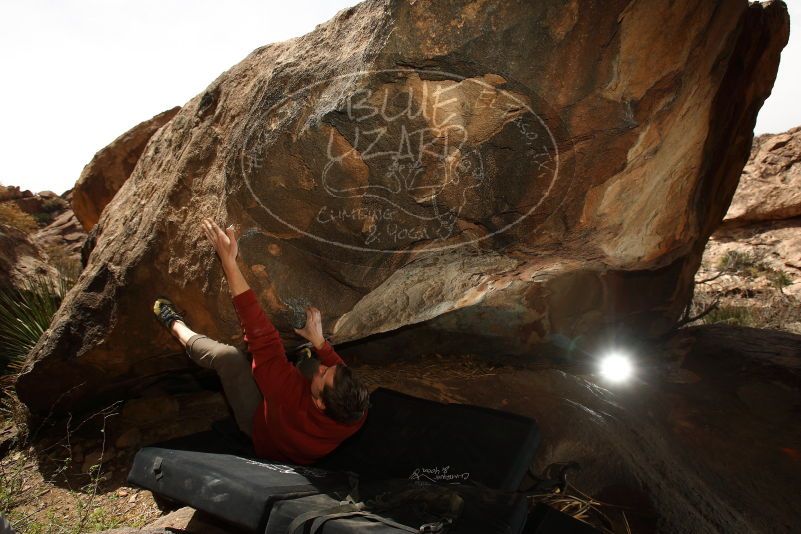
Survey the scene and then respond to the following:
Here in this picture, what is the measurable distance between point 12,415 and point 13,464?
0.51m

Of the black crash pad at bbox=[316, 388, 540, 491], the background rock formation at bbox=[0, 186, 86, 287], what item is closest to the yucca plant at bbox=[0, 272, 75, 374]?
the background rock formation at bbox=[0, 186, 86, 287]

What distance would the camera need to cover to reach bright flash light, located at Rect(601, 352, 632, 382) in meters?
3.80

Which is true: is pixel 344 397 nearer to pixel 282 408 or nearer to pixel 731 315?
pixel 282 408

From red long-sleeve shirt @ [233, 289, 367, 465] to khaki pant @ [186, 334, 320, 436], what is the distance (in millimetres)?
218

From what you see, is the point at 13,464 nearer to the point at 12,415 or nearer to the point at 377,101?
the point at 12,415

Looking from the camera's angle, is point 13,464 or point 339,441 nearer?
point 339,441

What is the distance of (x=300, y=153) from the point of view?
2.33 meters

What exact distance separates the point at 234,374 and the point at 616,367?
3077mm

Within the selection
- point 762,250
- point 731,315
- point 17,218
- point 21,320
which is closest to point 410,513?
point 21,320

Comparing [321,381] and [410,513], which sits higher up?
[321,381]

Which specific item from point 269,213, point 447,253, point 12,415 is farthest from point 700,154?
point 12,415

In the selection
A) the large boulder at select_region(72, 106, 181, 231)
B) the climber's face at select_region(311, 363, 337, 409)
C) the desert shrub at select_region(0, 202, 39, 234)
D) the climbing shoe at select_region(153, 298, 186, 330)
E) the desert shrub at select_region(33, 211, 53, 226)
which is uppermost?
the desert shrub at select_region(33, 211, 53, 226)

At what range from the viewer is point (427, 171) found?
2416 millimetres

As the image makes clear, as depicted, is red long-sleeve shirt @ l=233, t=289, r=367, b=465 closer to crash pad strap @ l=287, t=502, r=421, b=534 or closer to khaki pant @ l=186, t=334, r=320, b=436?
khaki pant @ l=186, t=334, r=320, b=436
